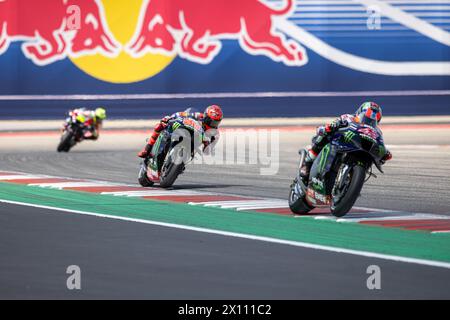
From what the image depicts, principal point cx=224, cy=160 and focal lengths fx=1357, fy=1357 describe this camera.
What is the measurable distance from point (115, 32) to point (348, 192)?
1041 inches

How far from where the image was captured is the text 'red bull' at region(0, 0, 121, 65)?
3997cm

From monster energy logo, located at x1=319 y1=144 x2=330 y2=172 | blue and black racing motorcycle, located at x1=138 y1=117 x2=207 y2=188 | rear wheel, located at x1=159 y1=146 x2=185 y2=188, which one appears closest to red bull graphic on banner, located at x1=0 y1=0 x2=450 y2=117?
blue and black racing motorcycle, located at x1=138 y1=117 x2=207 y2=188

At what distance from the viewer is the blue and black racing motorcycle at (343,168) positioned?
574 inches

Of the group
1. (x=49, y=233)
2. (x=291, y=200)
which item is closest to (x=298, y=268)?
(x=49, y=233)

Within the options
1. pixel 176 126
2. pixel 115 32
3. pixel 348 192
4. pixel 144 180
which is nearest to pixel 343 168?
pixel 348 192

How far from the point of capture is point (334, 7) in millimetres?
41969

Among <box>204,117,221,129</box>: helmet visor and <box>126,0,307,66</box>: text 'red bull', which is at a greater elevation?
<box>126,0,307,66</box>: text 'red bull'

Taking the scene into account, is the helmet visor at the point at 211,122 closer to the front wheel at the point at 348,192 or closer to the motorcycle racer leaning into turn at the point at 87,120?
the front wheel at the point at 348,192

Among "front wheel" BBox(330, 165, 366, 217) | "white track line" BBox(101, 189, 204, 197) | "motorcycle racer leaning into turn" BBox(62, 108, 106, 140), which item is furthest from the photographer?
"motorcycle racer leaning into turn" BBox(62, 108, 106, 140)

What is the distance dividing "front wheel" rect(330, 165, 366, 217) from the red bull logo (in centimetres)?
2581

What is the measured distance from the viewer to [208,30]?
1618 inches

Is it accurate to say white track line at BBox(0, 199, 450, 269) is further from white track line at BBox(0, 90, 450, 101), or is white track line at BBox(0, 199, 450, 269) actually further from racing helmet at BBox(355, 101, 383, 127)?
white track line at BBox(0, 90, 450, 101)

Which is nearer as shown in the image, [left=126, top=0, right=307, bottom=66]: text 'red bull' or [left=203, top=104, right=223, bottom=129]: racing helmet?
[left=203, top=104, right=223, bottom=129]: racing helmet

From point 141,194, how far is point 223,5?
23169 millimetres
